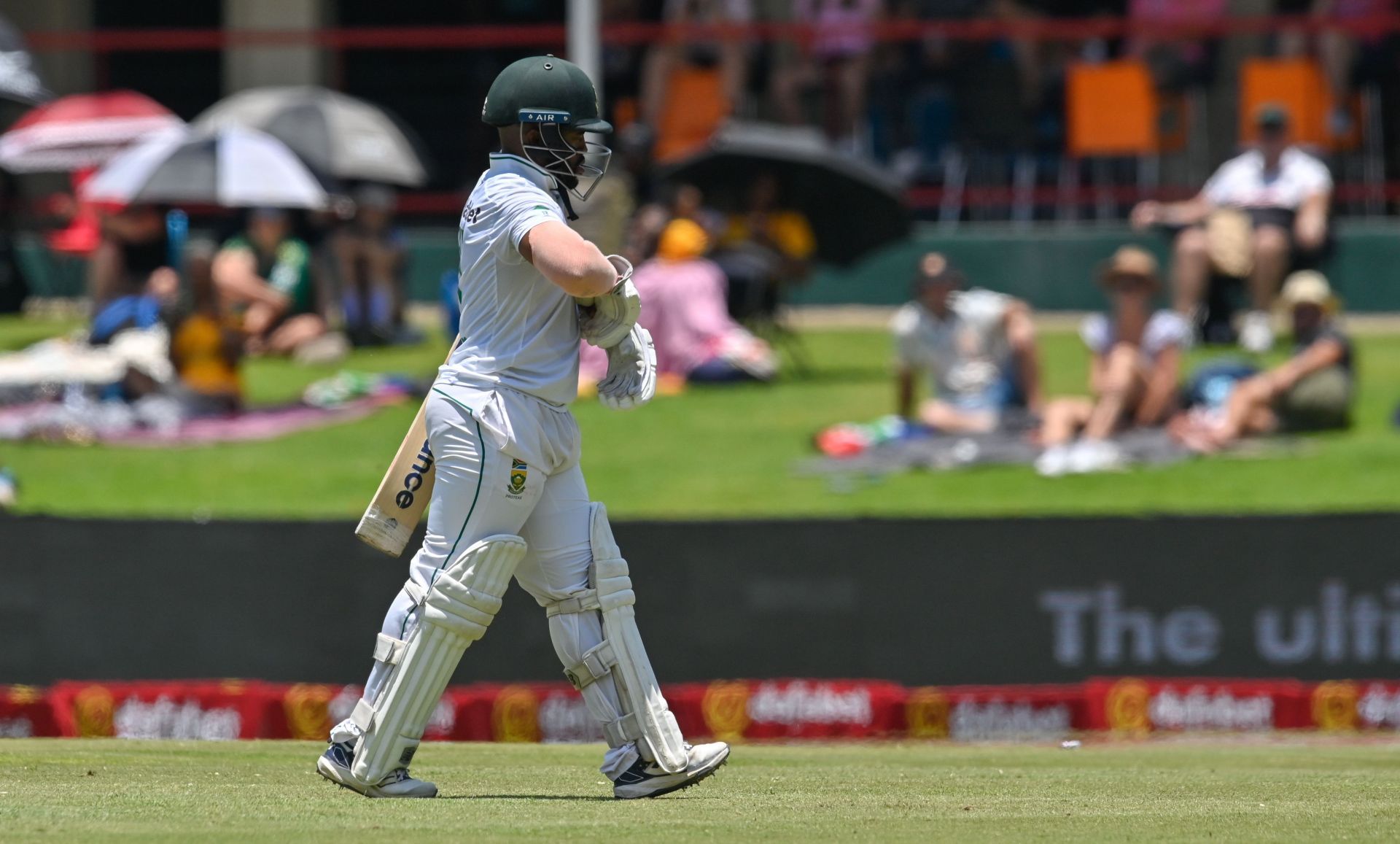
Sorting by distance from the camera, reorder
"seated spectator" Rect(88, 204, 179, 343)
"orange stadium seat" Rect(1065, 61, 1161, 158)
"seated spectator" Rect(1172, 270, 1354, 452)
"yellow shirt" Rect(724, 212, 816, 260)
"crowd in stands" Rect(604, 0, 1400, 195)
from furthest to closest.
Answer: "crowd in stands" Rect(604, 0, 1400, 195) → "orange stadium seat" Rect(1065, 61, 1161, 158) → "yellow shirt" Rect(724, 212, 816, 260) → "seated spectator" Rect(88, 204, 179, 343) → "seated spectator" Rect(1172, 270, 1354, 452)

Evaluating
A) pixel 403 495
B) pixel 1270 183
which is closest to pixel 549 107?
pixel 403 495

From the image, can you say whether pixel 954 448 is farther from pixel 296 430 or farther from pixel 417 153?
pixel 417 153

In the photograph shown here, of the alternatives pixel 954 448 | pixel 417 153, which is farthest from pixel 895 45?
pixel 954 448

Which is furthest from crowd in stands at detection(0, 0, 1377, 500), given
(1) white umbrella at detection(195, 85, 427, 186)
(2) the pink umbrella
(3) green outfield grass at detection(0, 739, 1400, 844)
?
(3) green outfield grass at detection(0, 739, 1400, 844)

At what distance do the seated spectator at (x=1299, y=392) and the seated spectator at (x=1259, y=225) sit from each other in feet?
5.60

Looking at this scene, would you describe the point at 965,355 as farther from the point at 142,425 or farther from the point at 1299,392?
the point at 142,425

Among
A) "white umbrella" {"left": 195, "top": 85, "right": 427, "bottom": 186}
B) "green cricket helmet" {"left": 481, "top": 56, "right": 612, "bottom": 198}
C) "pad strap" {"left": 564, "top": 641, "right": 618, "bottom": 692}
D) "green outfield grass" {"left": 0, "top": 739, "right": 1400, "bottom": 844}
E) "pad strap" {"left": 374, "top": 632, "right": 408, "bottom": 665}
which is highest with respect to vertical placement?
"green cricket helmet" {"left": 481, "top": 56, "right": 612, "bottom": 198}

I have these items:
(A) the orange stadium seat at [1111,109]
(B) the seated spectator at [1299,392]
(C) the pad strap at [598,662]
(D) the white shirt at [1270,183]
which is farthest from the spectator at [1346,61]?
(C) the pad strap at [598,662]

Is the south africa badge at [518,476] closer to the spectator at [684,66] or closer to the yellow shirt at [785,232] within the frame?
the yellow shirt at [785,232]

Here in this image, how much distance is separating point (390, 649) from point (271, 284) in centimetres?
1144

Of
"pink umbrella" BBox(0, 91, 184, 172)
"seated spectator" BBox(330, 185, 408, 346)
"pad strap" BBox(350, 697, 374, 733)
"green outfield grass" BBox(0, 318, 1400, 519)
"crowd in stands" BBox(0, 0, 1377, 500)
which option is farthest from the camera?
"pink umbrella" BBox(0, 91, 184, 172)

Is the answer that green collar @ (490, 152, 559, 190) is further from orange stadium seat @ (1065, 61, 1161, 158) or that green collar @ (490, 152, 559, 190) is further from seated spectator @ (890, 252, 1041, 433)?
orange stadium seat @ (1065, 61, 1161, 158)

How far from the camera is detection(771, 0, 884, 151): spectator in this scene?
18.2 meters

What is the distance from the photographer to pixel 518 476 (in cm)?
602
